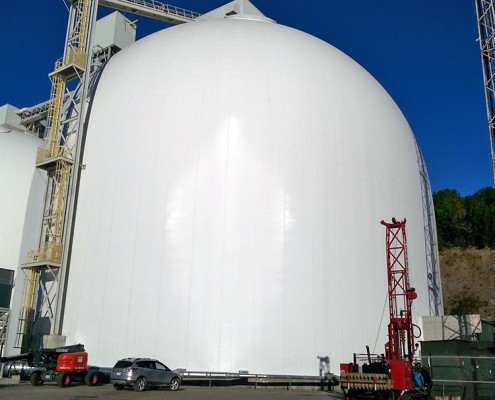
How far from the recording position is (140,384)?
60.8 feet

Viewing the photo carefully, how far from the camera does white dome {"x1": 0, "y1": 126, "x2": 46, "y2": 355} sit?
30.6m

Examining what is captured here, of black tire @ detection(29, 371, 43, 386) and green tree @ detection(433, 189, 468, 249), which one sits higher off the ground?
green tree @ detection(433, 189, 468, 249)

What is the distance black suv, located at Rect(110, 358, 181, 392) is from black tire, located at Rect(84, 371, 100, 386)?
195 centimetres

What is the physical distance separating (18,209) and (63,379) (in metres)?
14.8

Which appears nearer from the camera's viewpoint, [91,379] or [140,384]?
[140,384]

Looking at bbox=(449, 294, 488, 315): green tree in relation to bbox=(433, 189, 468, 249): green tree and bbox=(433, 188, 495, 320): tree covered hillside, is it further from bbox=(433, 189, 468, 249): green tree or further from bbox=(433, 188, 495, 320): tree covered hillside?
bbox=(433, 189, 468, 249): green tree

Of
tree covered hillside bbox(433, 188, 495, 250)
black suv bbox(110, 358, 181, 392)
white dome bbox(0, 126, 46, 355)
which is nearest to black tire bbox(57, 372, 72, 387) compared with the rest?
black suv bbox(110, 358, 181, 392)

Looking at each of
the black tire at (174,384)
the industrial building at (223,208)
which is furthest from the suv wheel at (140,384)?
the industrial building at (223,208)

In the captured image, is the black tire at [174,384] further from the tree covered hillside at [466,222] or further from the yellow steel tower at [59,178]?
the tree covered hillside at [466,222]

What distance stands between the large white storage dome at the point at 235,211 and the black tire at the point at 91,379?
211 cm

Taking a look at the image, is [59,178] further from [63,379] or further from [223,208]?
[63,379]

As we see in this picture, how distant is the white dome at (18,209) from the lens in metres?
30.6

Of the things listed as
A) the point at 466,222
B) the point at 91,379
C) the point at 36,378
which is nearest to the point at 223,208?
the point at 91,379

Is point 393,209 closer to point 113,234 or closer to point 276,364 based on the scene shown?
point 276,364
